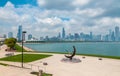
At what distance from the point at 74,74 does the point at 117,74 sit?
629 centimetres

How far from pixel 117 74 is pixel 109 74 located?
1.20m

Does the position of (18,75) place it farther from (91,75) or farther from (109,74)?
(109,74)

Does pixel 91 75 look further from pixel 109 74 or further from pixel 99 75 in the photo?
pixel 109 74

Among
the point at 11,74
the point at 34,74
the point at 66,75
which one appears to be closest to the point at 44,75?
the point at 34,74

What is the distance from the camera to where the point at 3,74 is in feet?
67.4

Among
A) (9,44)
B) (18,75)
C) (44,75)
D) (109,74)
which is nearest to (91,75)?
(109,74)

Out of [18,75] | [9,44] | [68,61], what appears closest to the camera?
[18,75]

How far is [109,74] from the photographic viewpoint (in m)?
21.2

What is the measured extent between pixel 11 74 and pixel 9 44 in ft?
130

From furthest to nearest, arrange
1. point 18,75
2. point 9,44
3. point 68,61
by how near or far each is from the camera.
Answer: point 9,44
point 68,61
point 18,75

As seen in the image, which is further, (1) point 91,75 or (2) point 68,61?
(2) point 68,61

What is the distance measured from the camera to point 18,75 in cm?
2011

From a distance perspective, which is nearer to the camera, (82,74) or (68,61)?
(82,74)

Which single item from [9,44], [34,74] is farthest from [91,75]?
[9,44]
